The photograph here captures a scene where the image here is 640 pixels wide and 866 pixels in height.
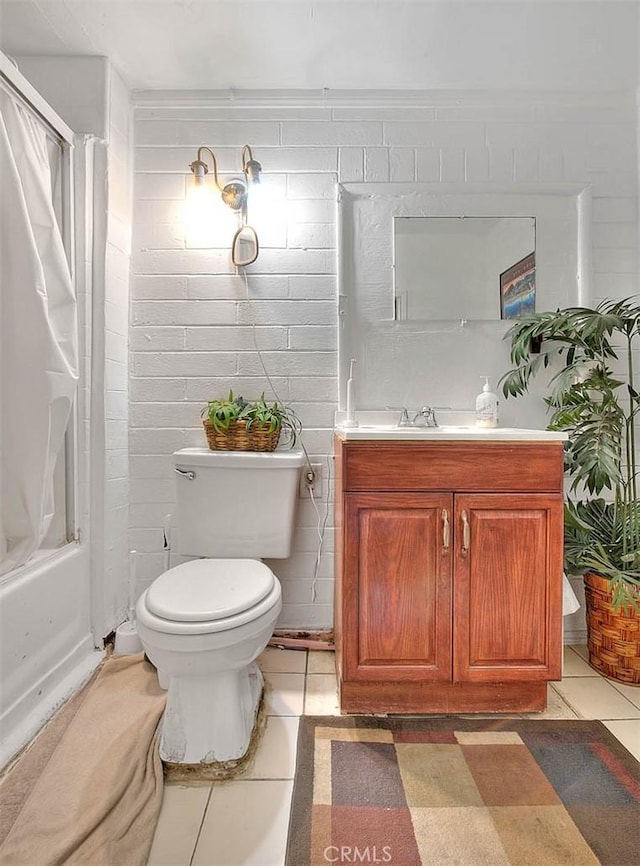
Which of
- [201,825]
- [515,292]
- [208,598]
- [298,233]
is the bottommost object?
[201,825]

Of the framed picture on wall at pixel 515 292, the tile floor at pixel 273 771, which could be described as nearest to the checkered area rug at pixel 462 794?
the tile floor at pixel 273 771

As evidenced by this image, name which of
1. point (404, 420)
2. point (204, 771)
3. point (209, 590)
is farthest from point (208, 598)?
point (404, 420)

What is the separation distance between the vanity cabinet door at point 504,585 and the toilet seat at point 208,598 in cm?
59

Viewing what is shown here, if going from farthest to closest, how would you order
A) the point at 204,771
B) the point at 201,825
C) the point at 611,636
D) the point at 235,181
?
the point at 235,181 → the point at 611,636 → the point at 204,771 → the point at 201,825

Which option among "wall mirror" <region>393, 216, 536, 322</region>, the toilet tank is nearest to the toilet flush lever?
the toilet tank

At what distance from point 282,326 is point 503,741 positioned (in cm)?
163

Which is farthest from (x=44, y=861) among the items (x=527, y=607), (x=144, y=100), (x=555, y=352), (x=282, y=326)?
(x=144, y=100)

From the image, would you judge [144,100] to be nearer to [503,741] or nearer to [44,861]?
[44,861]

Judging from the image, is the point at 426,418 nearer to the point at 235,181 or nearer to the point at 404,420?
the point at 404,420

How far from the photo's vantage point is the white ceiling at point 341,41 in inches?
63.0

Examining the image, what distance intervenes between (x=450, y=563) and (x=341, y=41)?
6.07 feet

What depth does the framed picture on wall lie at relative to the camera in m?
1.97

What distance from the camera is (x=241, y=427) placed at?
5.96 ft

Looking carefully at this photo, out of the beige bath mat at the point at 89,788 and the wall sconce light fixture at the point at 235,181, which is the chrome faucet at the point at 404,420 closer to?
the wall sconce light fixture at the point at 235,181
